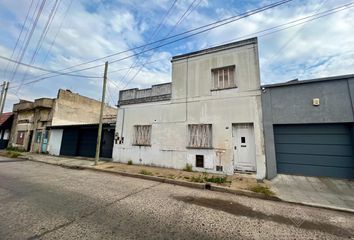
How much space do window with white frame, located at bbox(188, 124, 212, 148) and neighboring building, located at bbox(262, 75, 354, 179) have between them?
107 inches

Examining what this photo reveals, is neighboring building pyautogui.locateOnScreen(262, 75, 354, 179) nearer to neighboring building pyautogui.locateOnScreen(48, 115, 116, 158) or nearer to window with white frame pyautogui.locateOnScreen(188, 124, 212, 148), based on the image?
window with white frame pyautogui.locateOnScreen(188, 124, 212, 148)

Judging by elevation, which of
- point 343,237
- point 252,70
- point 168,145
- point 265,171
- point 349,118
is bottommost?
point 343,237

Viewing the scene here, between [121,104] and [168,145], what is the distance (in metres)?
4.83

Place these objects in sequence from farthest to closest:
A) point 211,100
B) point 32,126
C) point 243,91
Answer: point 32,126, point 211,100, point 243,91

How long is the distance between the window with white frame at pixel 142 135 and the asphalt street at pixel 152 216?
16.1ft

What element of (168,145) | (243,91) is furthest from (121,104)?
(243,91)

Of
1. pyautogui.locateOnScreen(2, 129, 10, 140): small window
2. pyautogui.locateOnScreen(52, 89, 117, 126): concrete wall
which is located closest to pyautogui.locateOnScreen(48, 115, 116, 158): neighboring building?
pyautogui.locateOnScreen(52, 89, 117, 126): concrete wall

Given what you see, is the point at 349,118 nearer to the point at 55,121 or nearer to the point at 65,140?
the point at 65,140

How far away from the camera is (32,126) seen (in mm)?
18594

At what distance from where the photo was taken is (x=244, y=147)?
788 cm

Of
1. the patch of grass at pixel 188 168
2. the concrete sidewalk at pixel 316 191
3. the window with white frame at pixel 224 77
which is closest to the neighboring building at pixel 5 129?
the patch of grass at pixel 188 168

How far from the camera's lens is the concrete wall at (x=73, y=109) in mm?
17609

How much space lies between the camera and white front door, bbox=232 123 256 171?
7676 millimetres

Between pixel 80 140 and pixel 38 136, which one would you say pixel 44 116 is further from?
pixel 80 140
